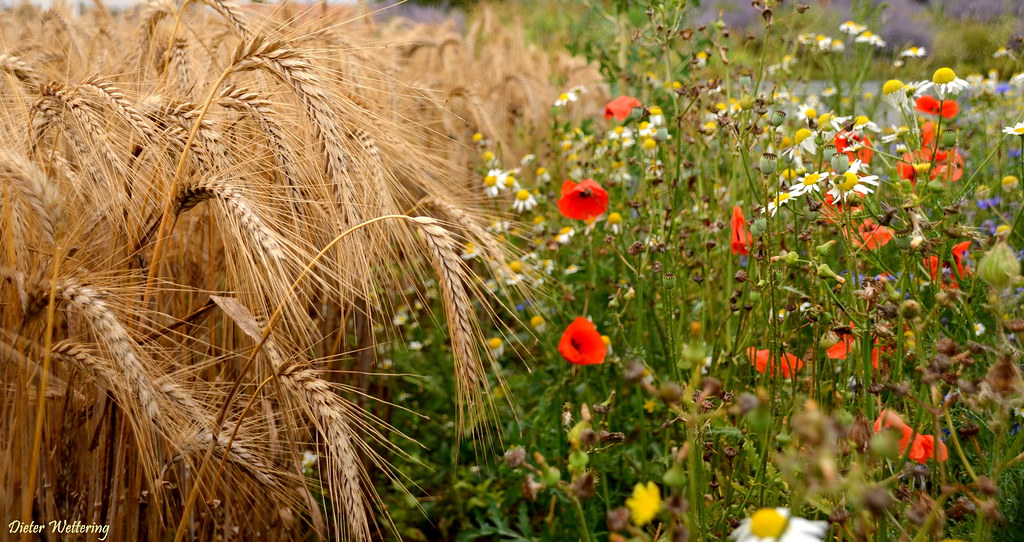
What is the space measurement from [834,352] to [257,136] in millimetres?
1353

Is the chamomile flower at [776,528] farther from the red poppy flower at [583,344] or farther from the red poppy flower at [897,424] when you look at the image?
the red poppy flower at [583,344]

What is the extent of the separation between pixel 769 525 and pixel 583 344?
1.00 meters

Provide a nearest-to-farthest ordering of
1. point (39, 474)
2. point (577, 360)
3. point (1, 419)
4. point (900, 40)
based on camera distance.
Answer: point (1, 419)
point (39, 474)
point (577, 360)
point (900, 40)

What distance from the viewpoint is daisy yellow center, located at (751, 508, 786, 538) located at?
0.76 m

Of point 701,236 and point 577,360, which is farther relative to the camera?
point 701,236

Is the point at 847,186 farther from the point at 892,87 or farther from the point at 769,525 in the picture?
the point at 769,525

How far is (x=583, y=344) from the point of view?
1.75m

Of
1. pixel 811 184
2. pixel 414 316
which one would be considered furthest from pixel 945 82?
pixel 414 316

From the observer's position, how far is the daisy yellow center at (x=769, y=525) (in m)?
0.76

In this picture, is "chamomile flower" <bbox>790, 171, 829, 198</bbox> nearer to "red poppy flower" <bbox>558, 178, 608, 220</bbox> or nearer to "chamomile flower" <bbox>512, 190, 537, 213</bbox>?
"red poppy flower" <bbox>558, 178, 608, 220</bbox>

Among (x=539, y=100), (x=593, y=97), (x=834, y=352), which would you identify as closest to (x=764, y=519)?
(x=834, y=352)

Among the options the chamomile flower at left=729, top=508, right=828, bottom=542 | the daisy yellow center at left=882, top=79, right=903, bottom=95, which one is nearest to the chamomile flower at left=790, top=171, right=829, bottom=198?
the daisy yellow center at left=882, top=79, right=903, bottom=95

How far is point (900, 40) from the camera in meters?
11.9

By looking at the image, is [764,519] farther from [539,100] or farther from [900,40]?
[900,40]
